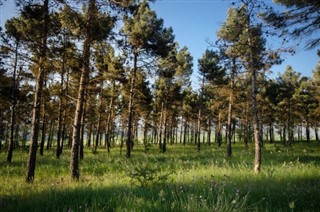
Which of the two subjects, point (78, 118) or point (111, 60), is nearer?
point (78, 118)

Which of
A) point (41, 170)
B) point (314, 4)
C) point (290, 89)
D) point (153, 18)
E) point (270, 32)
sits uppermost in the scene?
point (153, 18)

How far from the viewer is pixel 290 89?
4141cm

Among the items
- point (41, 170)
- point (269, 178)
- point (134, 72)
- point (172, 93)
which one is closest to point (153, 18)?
point (134, 72)

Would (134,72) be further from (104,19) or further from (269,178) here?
(269,178)

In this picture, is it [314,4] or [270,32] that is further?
[270,32]

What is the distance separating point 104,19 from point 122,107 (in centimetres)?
3020

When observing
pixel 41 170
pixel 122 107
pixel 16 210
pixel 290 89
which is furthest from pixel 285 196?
pixel 290 89

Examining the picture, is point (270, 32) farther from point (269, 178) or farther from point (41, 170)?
point (41, 170)

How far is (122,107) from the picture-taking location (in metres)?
40.0

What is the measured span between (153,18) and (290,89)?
27.9m

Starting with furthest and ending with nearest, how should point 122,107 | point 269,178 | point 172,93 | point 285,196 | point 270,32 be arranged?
point 122,107, point 172,93, point 270,32, point 269,178, point 285,196

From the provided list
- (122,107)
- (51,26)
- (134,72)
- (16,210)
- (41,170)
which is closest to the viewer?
(16,210)

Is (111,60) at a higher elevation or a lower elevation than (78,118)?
higher

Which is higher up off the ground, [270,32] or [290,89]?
[290,89]
